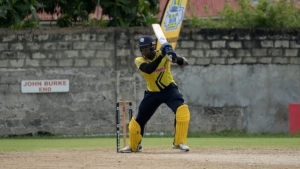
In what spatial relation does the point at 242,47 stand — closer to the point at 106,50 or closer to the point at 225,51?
the point at 225,51

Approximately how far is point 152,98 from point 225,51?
30.9 ft

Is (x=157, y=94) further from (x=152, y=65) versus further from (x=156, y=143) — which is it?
(x=156, y=143)

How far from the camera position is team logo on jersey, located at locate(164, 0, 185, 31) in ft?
78.1

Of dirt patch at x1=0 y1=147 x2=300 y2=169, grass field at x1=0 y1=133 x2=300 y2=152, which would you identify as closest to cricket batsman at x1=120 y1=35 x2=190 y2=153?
dirt patch at x1=0 y1=147 x2=300 y2=169

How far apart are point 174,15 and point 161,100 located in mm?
9278

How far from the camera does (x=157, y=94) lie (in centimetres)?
1512

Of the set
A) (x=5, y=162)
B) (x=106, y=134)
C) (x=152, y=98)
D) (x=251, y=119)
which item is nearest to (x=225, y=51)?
(x=251, y=119)

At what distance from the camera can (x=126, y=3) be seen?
28.4 metres

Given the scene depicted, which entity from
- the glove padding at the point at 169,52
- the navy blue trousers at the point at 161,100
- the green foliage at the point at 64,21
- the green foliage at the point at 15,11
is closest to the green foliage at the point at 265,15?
the green foliage at the point at 64,21

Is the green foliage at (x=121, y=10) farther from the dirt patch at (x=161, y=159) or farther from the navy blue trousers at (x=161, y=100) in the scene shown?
the navy blue trousers at (x=161, y=100)

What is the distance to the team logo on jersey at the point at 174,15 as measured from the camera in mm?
23812

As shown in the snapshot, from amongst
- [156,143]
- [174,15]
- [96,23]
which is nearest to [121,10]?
[96,23]

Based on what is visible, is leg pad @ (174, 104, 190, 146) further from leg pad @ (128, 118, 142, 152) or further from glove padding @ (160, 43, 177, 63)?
glove padding @ (160, 43, 177, 63)

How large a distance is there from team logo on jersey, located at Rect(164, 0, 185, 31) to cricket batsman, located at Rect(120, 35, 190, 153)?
867cm
